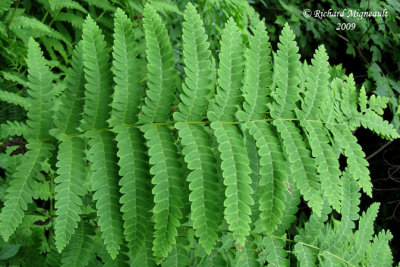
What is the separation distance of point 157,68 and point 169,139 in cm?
22

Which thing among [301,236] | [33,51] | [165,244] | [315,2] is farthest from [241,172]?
[315,2]

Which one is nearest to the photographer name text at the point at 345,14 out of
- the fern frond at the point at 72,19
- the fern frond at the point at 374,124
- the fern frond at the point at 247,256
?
the fern frond at the point at 72,19

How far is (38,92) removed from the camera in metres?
1.12

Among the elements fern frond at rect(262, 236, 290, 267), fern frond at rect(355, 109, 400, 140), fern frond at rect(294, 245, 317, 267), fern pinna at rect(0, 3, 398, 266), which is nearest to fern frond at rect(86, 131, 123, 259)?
fern pinna at rect(0, 3, 398, 266)

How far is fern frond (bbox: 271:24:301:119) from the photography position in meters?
1.20

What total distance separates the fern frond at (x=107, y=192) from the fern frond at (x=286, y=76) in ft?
1.75

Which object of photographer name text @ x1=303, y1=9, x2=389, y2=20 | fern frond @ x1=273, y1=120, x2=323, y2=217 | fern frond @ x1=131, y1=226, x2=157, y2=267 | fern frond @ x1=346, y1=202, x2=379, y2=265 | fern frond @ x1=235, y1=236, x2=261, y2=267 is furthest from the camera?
photographer name text @ x1=303, y1=9, x2=389, y2=20

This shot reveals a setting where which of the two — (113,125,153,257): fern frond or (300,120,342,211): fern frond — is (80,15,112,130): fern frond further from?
(300,120,342,211): fern frond

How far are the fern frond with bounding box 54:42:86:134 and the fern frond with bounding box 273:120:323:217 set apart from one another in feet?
2.02

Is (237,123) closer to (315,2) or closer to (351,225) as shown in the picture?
(351,225)

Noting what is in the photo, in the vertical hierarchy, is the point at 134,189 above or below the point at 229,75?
below

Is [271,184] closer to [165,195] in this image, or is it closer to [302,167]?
[302,167]

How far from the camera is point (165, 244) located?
1067 mm

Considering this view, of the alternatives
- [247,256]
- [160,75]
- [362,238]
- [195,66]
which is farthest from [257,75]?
[362,238]
